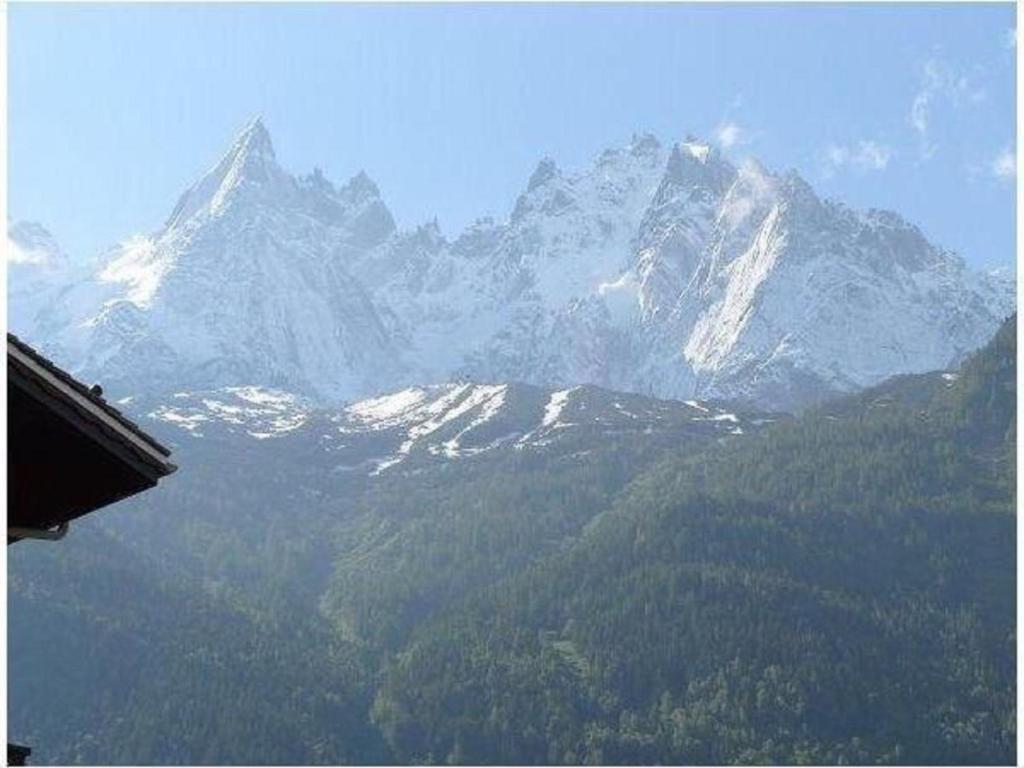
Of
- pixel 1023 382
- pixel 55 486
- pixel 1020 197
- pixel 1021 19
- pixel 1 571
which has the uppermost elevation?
pixel 1021 19

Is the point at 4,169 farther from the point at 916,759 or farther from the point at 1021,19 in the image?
the point at 916,759

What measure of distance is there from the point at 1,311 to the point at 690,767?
7795 inches

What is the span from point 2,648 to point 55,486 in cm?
189

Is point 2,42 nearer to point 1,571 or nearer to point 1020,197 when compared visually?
point 1,571

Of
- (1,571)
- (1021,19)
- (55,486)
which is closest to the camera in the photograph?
(1,571)

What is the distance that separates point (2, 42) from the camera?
33.5 feet

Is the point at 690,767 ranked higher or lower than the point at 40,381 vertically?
higher

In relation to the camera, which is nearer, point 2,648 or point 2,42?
point 2,648

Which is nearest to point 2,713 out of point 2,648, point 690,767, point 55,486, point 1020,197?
point 2,648

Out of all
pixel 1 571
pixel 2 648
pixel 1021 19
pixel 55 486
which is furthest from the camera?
pixel 1021 19

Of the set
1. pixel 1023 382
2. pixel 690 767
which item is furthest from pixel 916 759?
pixel 1023 382

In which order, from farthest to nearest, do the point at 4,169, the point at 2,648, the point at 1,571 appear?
the point at 4,169 < the point at 2,648 < the point at 1,571

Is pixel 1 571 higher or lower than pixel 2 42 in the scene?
lower

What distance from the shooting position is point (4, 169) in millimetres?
10195
